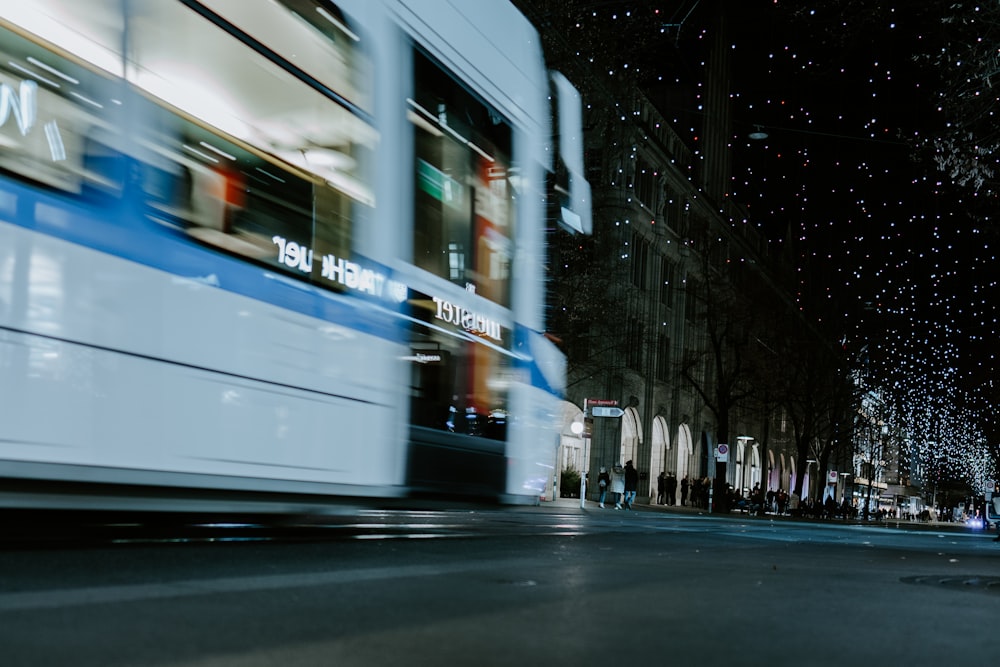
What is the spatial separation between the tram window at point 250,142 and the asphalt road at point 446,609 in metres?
1.98

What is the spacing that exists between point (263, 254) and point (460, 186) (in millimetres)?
2779

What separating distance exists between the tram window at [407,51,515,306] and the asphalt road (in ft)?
8.01

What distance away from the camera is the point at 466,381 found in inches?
395

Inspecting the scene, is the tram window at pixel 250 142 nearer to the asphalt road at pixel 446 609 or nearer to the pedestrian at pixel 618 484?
the asphalt road at pixel 446 609

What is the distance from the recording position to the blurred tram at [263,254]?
621cm

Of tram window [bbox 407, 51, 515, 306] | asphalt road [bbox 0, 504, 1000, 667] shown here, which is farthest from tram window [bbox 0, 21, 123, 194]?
tram window [bbox 407, 51, 515, 306]

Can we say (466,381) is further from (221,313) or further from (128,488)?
(128,488)

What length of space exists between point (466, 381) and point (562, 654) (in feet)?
19.8

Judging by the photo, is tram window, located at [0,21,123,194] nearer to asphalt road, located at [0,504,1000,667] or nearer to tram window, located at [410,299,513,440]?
asphalt road, located at [0,504,1000,667]

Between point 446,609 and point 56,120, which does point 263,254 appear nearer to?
point 56,120

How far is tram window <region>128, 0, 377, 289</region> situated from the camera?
7.03m

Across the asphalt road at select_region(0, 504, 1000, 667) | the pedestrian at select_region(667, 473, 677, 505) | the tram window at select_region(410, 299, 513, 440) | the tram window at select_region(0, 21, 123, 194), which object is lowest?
the pedestrian at select_region(667, 473, 677, 505)

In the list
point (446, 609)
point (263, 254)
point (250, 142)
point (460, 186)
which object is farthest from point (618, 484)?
point (446, 609)

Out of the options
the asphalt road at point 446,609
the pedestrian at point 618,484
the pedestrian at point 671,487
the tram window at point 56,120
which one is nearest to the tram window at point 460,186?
the asphalt road at point 446,609
